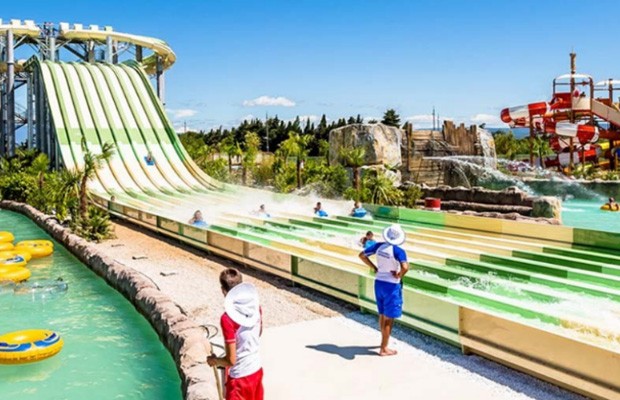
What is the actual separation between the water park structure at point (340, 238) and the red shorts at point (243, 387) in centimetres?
229

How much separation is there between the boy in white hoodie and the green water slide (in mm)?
2309

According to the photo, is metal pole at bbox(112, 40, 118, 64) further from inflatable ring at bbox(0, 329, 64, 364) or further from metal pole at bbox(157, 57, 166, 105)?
inflatable ring at bbox(0, 329, 64, 364)

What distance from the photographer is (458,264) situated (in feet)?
27.8

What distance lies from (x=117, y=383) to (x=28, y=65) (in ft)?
80.2

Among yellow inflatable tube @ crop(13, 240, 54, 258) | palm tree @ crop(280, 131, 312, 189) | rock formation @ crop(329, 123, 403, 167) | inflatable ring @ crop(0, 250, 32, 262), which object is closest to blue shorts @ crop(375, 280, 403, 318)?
inflatable ring @ crop(0, 250, 32, 262)

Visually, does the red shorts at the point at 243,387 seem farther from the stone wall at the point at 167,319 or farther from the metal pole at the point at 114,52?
the metal pole at the point at 114,52

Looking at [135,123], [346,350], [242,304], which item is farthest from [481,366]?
[135,123]

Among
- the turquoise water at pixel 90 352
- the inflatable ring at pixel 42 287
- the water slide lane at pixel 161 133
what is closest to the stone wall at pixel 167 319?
the turquoise water at pixel 90 352

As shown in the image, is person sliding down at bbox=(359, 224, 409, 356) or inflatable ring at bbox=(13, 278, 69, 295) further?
inflatable ring at bbox=(13, 278, 69, 295)

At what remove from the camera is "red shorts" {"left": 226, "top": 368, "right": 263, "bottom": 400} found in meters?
3.18

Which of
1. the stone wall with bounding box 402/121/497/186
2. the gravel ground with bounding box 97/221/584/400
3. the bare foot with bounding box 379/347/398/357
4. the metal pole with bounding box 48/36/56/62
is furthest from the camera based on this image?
the metal pole with bounding box 48/36/56/62

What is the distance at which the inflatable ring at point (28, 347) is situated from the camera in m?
5.95

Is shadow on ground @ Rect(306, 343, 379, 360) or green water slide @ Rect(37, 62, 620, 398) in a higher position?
green water slide @ Rect(37, 62, 620, 398)

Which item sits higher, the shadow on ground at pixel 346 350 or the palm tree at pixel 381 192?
the palm tree at pixel 381 192
